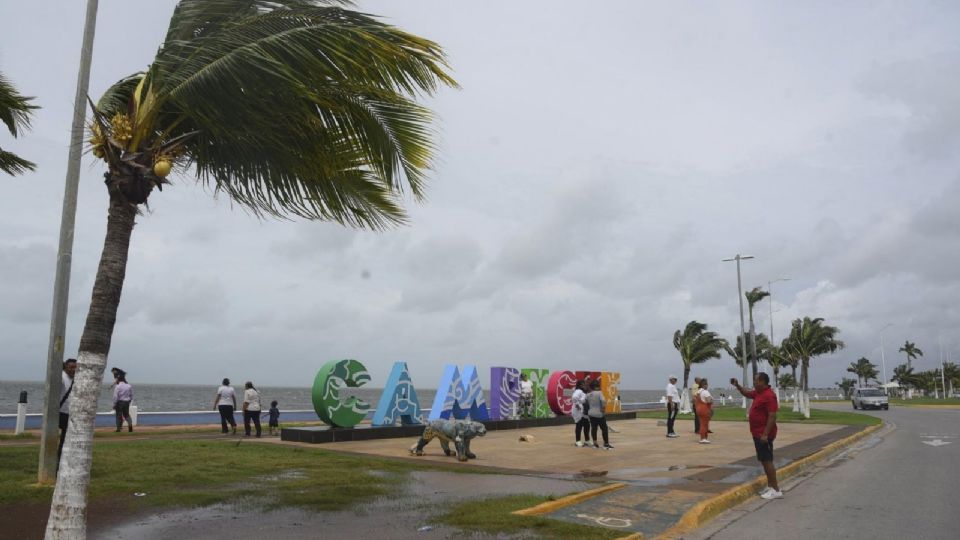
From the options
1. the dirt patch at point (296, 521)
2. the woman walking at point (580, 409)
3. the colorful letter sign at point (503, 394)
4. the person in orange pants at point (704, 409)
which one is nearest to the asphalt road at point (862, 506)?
the dirt patch at point (296, 521)

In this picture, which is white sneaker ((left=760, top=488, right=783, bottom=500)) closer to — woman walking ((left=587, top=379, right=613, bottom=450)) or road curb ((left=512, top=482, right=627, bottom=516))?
road curb ((left=512, top=482, right=627, bottom=516))

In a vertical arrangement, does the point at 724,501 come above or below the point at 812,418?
above

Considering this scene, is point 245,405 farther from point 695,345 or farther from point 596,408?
point 695,345

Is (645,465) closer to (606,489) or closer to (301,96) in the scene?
(606,489)

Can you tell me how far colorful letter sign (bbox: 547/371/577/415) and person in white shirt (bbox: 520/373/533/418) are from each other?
1.67 meters

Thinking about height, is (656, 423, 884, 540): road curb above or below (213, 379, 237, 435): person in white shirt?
below

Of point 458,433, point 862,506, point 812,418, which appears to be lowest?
point 812,418

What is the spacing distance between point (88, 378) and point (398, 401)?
1408 cm

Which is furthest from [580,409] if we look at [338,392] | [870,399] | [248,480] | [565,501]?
[870,399]

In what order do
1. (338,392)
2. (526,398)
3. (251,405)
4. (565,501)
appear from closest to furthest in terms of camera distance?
(565,501) < (338,392) < (251,405) < (526,398)

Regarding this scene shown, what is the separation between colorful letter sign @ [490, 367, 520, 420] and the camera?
23875 millimetres

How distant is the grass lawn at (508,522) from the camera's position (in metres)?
7.19

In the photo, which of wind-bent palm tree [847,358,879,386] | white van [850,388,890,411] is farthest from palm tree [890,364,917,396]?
white van [850,388,890,411]

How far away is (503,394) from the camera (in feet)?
78.9
